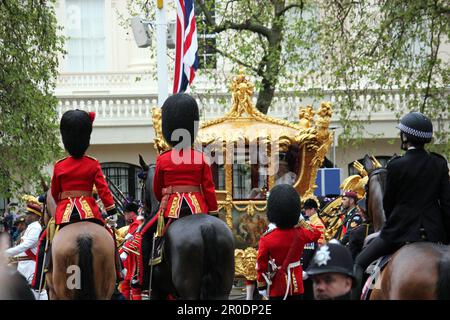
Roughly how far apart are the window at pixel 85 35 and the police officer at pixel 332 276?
1147 inches

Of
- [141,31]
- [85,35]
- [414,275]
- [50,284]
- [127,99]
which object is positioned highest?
[141,31]

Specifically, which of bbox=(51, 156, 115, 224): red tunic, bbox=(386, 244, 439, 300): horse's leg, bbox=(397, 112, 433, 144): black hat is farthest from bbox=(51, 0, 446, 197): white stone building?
bbox=(386, 244, 439, 300): horse's leg

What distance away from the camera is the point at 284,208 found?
40.3ft

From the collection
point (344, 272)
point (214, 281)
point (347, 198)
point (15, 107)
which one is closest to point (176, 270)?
point (214, 281)

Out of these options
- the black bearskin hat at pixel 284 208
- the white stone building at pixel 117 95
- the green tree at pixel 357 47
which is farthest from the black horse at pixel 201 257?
the white stone building at pixel 117 95

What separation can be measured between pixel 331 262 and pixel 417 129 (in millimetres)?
3094

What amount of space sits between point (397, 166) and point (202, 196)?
221 cm

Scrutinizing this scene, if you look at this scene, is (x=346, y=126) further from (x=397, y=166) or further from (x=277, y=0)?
(x=397, y=166)

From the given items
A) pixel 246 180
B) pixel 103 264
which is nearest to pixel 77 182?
pixel 103 264

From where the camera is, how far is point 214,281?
10.9 metres

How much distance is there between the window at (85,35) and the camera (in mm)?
36156

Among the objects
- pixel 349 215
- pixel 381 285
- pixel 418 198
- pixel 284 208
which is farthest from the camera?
pixel 349 215

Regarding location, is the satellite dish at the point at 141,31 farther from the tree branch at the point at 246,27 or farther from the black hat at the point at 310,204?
the tree branch at the point at 246,27

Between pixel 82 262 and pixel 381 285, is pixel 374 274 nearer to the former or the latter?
pixel 381 285
